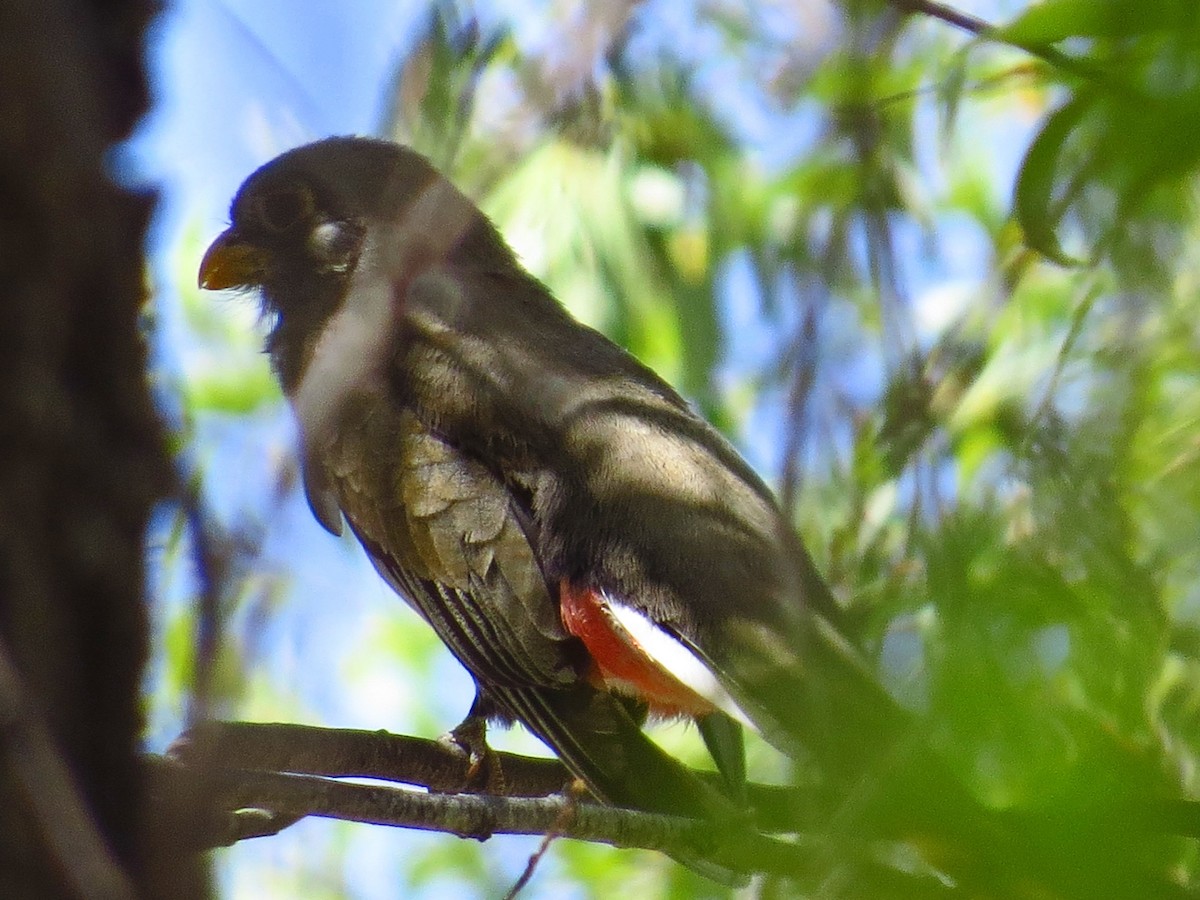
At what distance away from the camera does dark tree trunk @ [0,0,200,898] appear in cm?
125

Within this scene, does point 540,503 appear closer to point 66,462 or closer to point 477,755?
point 477,755

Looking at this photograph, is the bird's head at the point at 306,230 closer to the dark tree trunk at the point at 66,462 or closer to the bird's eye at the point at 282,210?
the bird's eye at the point at 282,210

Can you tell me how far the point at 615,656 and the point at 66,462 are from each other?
1868 millimetres

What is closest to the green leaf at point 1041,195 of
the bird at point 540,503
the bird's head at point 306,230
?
the bird at point 540,503

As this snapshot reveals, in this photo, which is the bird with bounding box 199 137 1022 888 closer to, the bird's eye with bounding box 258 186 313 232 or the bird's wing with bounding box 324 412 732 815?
the bird's wing with bounding box 324 412 732 815

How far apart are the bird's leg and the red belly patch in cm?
32

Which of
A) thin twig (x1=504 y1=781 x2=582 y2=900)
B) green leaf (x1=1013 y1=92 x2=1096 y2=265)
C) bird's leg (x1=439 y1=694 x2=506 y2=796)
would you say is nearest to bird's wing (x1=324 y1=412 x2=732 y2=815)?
bird's leg (x1=439 y1=694 x2=506 y2=796)

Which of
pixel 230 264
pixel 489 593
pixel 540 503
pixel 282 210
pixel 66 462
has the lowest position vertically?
pixel 66 462

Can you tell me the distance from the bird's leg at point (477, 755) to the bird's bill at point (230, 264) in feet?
5.01

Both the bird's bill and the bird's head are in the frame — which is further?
the bird's bill

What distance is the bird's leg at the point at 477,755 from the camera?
3186 millimetres

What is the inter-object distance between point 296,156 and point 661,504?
161 cm

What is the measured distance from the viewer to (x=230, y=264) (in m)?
4.09

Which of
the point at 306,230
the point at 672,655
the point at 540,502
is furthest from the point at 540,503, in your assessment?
the point at 306,230
